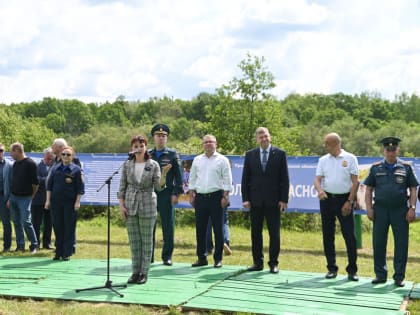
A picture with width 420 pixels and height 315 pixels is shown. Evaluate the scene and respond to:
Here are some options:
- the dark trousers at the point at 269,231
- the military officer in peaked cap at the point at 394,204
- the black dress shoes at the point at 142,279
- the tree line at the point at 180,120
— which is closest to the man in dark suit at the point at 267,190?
the dark trousers at the point at 269,231

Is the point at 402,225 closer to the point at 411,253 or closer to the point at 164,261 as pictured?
the point at 164,261

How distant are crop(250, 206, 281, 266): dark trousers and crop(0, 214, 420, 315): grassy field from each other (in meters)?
0.99

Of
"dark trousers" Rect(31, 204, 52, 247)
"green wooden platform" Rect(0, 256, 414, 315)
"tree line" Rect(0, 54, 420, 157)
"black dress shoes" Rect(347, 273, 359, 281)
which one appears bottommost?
"green wooden platform" Rect(0, 256, 414, 315)

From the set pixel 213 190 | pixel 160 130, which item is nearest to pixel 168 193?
pixel 213 190

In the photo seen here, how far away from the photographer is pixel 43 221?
36.8 feet

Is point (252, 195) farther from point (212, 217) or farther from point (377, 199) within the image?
point (377, 199)

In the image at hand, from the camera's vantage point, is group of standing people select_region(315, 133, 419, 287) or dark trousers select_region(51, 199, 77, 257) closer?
group of standing people select_region(315, 133, 419, 287)

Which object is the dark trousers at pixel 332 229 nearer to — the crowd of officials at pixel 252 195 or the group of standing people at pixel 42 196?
the crowd of officials at pixel 252 195

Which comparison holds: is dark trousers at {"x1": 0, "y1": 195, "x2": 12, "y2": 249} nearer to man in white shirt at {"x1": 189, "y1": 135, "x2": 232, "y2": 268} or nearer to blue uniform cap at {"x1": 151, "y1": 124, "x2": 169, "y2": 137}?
blue uniform cap at {"x1": 151, "y1": 124, "x2": 169, "y2": 137}

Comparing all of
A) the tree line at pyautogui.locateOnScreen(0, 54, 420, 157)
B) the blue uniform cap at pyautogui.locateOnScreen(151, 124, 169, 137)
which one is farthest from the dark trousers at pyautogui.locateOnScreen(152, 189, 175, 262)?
the tree line at pyautogui.locateOnScreen(0, 54, 420, 157)

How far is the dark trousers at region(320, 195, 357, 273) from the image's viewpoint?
791 centimetres

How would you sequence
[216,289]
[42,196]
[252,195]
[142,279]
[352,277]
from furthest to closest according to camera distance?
[42,196] → [252,195] → [352,277] → [142,279] → [216,289]

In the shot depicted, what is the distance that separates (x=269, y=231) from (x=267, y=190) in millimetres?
567

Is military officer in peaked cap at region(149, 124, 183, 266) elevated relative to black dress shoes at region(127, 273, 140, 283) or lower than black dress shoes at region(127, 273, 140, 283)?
elevated
